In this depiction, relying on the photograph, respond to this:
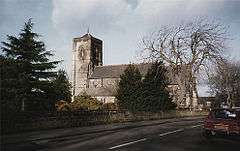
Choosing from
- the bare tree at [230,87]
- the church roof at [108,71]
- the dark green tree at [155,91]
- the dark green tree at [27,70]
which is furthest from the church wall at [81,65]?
the dark green tree at [27,70]

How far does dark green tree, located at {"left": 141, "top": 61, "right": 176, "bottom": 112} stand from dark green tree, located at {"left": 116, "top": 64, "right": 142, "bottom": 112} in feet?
2.55

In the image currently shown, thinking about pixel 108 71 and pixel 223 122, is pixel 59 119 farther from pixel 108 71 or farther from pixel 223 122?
pixel 108 71

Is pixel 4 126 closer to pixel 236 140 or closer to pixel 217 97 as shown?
pixel 236 140

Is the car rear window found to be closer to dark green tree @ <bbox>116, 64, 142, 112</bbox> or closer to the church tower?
dark green tree @ <bbox>116, 64, 142, 112</bbox>

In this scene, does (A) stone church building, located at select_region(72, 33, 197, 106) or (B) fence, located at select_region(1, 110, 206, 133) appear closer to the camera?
(B) fence, located at select_region(1, 110, 206, 133)

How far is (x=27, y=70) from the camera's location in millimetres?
25344

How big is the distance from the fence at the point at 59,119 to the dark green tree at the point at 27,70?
11.2ft

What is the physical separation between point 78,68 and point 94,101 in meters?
56.7

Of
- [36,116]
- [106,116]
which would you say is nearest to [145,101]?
[106,116]

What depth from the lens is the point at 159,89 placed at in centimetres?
3894

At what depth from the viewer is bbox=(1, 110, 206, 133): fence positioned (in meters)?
16.9

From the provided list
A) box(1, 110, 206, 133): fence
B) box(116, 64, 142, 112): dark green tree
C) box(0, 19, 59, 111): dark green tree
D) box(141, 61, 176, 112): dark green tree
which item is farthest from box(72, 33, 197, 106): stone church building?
box(0, 19, 59, 111): dark green tree

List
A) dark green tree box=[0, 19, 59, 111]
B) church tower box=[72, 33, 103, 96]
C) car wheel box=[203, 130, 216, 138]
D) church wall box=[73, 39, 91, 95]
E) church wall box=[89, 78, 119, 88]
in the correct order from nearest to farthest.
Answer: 1. car wheel box=[203, 130, 216, 138]
2. dark green tree box=[0, 19, 59, 111]
3. church wall box=[89, 78, 119, 88]
4. church tower box=[72, 33, 103, 96]
5. church wall box=[73, 39, 91, 95]

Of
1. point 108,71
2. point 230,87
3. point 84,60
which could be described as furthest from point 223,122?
point 84,60
